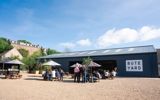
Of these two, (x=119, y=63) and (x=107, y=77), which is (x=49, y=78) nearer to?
(x=107, y=77)

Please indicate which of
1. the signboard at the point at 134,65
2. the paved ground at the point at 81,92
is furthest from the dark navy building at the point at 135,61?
the paved ground at the point at 81,92

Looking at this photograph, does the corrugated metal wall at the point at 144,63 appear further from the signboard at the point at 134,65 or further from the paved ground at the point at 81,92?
the paved ground at the point at 81,92

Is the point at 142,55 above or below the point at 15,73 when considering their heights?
above

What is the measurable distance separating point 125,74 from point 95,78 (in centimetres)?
1121

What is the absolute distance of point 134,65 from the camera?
90.7ft

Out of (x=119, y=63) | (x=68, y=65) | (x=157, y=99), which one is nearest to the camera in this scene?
(x=157, y=99)

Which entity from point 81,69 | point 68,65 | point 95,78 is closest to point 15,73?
point 81,69

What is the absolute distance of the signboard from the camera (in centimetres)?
2715

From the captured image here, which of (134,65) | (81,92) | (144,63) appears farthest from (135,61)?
(81,92)

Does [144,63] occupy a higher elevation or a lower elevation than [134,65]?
higher

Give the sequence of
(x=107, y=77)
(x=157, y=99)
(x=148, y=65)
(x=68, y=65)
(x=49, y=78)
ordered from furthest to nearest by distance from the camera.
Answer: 1. (x=68, y=65)
2. (x=148, y=65)
3. (x=107, y=77)
4. (x=49, y=78)
5. (x=157, y=99)

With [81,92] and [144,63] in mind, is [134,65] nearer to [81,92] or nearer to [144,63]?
[144,63]

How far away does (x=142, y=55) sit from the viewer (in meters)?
27.0

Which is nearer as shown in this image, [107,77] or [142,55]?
[107,77]
